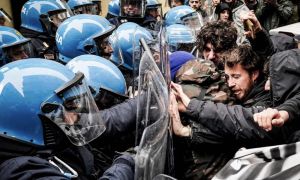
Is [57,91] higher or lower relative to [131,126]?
higher

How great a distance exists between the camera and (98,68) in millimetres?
2592

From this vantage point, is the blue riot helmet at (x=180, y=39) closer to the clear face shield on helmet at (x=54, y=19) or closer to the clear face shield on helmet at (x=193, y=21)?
the clear face shield on helmet at (x=193, y=21)

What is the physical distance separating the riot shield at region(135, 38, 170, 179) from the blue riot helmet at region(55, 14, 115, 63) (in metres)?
2.10

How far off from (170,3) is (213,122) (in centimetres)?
609

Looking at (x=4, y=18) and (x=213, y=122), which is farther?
(x=4, y=18)

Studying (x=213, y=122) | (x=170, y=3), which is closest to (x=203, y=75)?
(x=213, y=122)

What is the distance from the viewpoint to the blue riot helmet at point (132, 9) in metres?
5.91

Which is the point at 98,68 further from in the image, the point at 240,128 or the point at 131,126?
the point at 240,128

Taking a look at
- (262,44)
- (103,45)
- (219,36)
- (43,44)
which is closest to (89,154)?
(262,44)

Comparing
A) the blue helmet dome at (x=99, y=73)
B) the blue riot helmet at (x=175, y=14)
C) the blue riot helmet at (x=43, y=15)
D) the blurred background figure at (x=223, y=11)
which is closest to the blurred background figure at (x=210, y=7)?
the blurred background figure at (x=223, y=11)

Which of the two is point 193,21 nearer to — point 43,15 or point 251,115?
point 43,15

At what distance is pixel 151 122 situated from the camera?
1.30 meters

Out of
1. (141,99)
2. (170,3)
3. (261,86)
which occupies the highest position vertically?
(141,99)

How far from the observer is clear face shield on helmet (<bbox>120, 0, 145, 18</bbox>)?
5.91m
